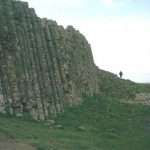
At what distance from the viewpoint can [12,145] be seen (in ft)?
59.7

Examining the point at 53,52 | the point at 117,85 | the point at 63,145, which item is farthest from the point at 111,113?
the point at 117,85

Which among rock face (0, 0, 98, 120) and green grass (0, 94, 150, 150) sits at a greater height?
rock face (0, 0, 98, 120)

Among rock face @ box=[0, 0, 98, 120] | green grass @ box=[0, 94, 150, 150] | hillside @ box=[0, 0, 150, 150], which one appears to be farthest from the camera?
rock face @ box=[0, 0, 98, 120]

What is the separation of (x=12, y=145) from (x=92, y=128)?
917 cm

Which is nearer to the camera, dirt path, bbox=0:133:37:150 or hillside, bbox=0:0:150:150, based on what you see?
dirt path, bbox=0:133:37:150

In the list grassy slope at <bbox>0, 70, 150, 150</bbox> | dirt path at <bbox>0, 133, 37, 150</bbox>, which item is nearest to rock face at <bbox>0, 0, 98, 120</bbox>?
grassy slope at <bbox>0, 70, 150, 150</bbox>

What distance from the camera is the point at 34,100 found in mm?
26234

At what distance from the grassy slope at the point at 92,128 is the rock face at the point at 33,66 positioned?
0.90m

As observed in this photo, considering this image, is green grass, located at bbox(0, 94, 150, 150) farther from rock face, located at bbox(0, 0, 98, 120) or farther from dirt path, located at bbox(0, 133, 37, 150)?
rock face, located at bbox(0, 0, 98, 120)

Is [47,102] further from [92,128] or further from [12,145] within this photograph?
[12,145]

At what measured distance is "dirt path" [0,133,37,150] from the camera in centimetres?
1794

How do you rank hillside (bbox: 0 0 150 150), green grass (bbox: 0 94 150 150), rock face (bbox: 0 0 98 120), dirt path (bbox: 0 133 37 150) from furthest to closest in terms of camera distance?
rock face (bbox: 0 0 98 120), hillside (bbox: 0 0 150 150), green grass (bbox: 0 94 150 150), dirt path (bbox: 0 133 37 150)

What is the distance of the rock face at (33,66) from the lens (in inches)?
994

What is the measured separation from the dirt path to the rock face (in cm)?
554
